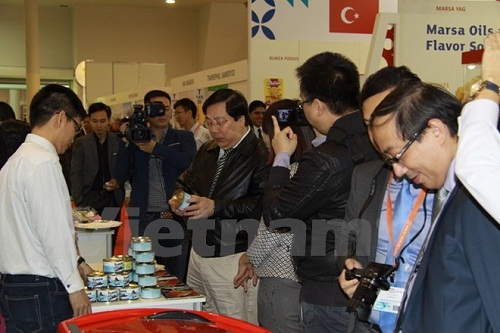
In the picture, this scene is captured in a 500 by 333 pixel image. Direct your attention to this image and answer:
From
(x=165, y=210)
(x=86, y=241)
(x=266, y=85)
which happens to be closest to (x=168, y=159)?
(x=165, y=210)

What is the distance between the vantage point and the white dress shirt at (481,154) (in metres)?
1.10

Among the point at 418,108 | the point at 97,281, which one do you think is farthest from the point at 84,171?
the point at 418,108

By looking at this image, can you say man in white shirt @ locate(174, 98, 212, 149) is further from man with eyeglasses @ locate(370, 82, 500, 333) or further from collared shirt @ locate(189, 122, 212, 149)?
man with eyeglasses @ locate(370, 82, 500, 333)

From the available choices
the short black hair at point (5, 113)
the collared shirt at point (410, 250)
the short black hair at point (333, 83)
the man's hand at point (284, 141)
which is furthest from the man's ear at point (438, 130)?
the short black hair at point (5, 113)

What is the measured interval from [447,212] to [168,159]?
9.01 feet

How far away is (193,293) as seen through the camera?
2.54 meters

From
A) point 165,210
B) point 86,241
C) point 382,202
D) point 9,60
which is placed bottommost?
point 86,241

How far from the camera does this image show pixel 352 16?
6652 mm

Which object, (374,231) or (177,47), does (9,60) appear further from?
(374,231)

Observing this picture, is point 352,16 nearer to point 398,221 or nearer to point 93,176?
point 93,176

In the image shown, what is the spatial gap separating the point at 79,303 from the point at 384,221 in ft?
4.06

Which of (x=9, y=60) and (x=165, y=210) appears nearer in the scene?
(x=165, y=210)

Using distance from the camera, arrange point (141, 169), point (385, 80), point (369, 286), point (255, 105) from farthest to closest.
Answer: point (255, 105) → point (141, 169) → point (385, 80) → point (369, 286)

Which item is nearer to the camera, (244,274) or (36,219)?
(36,219)
